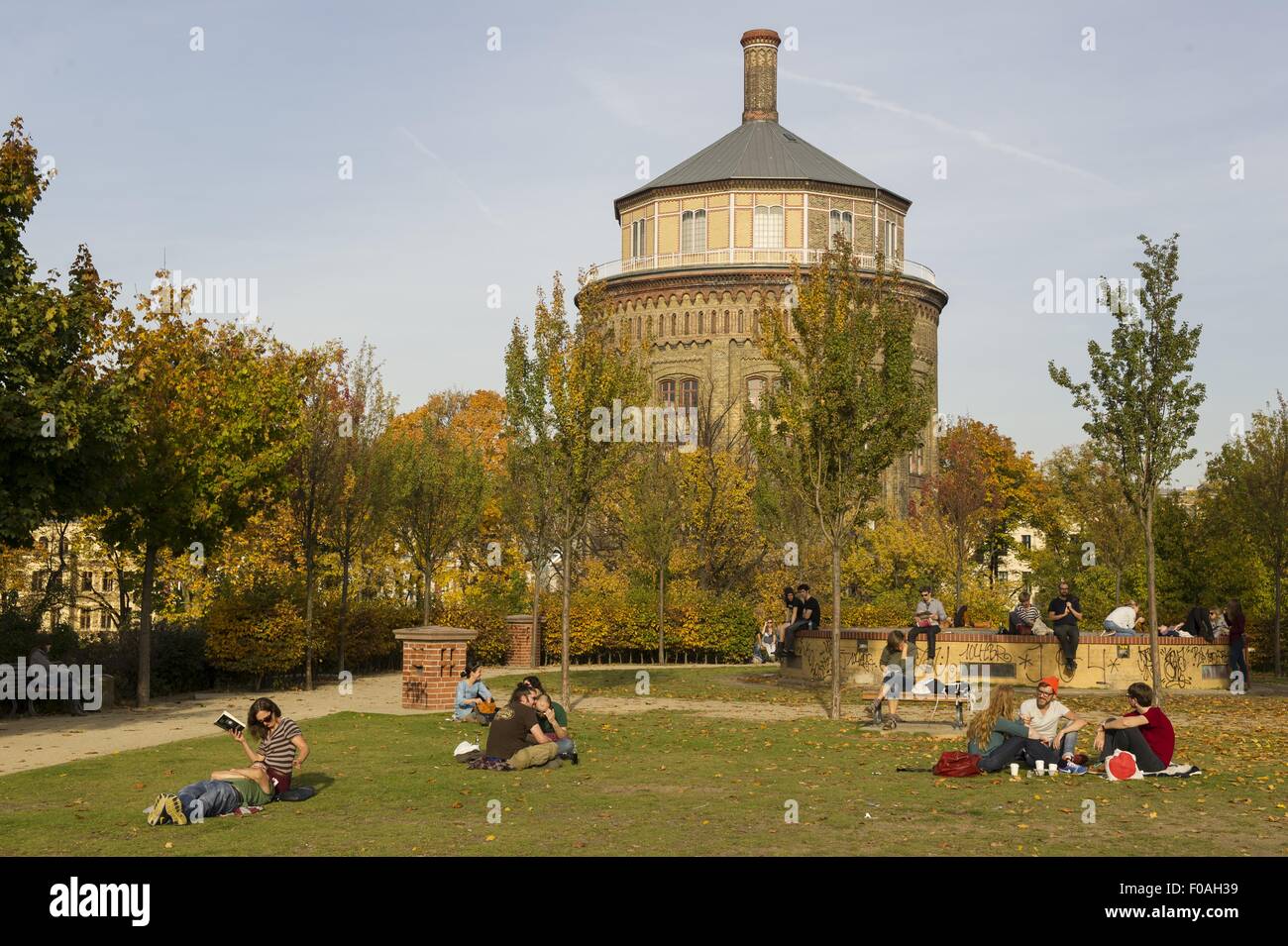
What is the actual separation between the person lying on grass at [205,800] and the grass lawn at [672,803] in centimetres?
16

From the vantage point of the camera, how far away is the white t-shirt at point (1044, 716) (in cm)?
1433

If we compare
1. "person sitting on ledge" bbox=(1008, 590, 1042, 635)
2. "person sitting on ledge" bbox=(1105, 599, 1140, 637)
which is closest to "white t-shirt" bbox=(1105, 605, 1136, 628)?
"person sitting on ledge" bbox=(1105, 599, 1140, 637)

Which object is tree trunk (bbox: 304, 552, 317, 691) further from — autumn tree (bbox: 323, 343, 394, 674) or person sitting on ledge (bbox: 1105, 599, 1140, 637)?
person sitting on ledge (bbox: 1105, 599, 1140, 637)

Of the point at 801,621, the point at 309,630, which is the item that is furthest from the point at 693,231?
the point at 309,630

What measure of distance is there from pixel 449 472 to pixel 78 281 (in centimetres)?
1556

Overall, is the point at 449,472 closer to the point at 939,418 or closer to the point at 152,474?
the point at 152,474

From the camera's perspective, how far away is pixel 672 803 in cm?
1227

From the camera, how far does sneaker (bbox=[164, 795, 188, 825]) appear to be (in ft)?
36.5

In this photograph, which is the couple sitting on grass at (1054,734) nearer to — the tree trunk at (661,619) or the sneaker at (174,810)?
the sneaker at (174,810)

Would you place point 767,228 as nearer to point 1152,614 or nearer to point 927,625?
point 927,625

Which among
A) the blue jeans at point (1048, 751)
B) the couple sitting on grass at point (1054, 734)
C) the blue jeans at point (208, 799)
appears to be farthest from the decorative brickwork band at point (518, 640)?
the blue jeans at point (208, 799)

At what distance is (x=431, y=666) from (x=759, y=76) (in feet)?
188

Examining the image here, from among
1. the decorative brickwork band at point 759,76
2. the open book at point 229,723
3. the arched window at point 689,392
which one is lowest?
the open book at point 229,723
